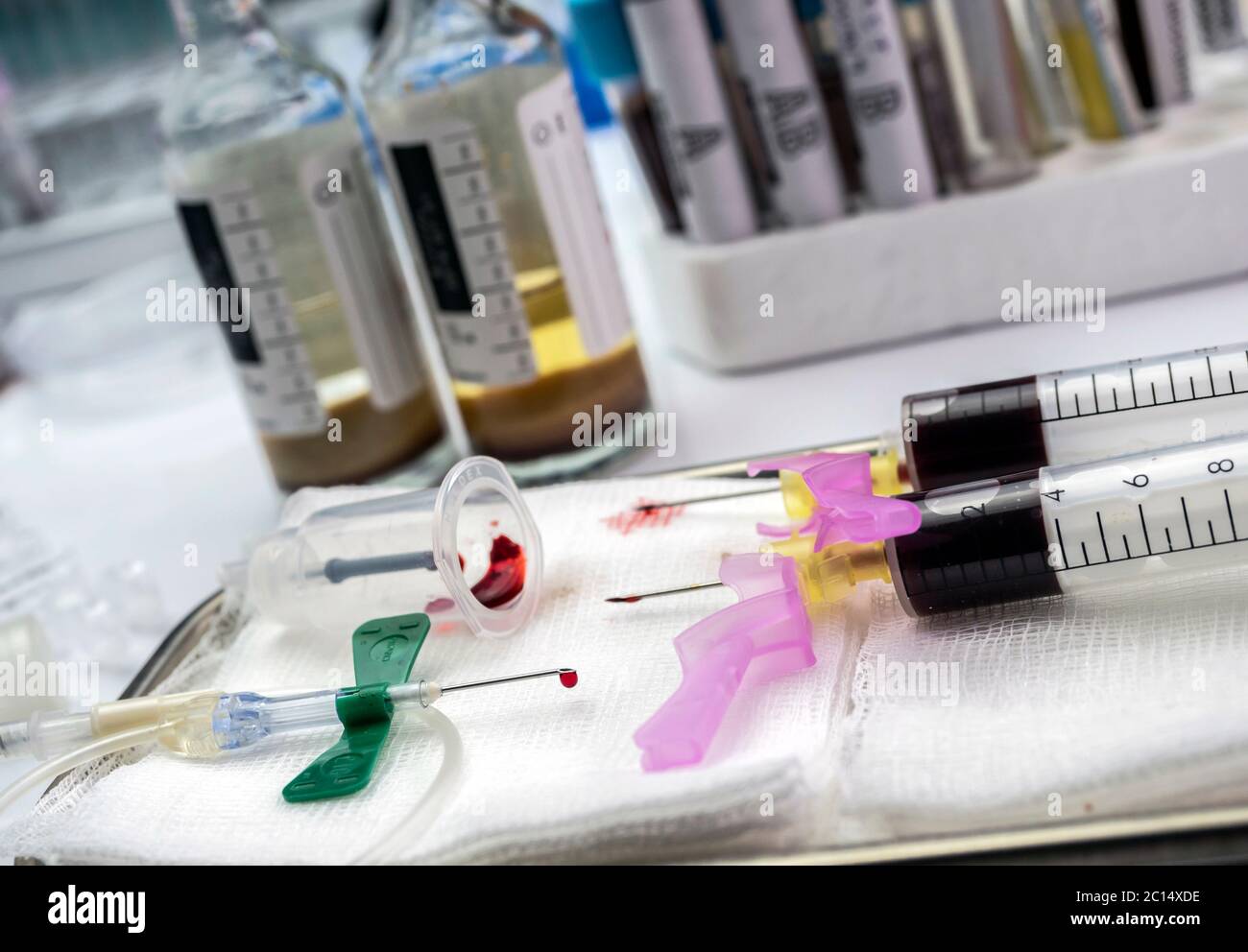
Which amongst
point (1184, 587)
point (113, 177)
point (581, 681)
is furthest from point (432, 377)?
point (113, 177)

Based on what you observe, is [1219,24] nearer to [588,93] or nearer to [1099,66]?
[1099,66]

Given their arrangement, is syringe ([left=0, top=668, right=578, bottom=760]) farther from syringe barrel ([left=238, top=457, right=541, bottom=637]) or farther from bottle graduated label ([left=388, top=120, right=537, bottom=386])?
bottle graduated label ([left=388, top=120, right=537, bottom=386])

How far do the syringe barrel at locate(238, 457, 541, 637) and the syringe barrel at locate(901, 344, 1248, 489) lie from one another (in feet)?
0.54

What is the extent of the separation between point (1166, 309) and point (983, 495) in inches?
13.5

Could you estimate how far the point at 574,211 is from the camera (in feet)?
2.19

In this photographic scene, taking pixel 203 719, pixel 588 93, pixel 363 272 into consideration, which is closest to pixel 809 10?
pixel 363 272

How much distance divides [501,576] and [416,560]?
0.04 meters

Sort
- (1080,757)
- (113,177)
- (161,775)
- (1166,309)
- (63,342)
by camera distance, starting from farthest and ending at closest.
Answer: (113,177) → (63,342) → (1166,309) → (161,775) → (1080,757)

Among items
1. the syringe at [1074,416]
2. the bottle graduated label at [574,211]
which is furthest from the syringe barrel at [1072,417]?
the bottle graduated label at [574,211]

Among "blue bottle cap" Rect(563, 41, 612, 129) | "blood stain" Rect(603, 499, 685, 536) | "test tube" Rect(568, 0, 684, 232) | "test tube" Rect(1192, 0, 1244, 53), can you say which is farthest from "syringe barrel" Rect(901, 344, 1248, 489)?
"blue bottle cap" Rect(563, 41, 612, 129)

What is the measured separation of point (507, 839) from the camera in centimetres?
37

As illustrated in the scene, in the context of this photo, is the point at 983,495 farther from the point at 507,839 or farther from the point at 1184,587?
the point at 507,839

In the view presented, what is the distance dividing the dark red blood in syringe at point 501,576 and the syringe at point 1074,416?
0.53 ft

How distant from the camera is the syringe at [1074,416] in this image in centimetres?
47
